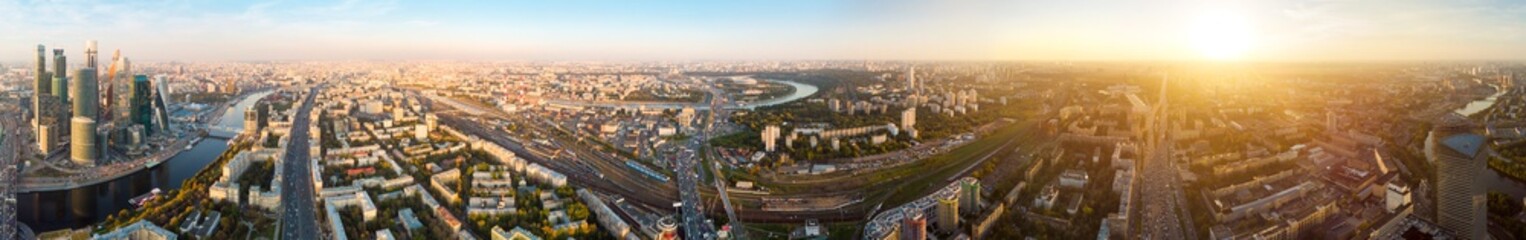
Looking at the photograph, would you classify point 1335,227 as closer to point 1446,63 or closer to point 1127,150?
point 1446,63

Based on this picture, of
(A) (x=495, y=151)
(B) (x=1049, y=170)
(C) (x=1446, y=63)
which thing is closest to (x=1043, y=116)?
(B) (x=1049, y=170)

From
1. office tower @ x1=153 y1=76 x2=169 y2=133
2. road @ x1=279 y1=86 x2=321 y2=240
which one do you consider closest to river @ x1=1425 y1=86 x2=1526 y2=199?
road @ x1=279 y1=86 x2=321 y2=240

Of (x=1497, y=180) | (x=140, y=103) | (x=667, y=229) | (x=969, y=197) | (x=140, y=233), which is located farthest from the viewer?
A: (x=140, y=103)

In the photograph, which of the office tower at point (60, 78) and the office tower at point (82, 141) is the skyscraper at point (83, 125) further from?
the office tower at point (60, 78)

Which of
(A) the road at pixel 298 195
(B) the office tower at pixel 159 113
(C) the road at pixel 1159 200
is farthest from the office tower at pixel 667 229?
(B) the office tower at pixel 159 113

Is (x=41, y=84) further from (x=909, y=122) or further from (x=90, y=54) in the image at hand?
(x=909, y=122)

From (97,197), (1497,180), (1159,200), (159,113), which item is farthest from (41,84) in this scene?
(1497,180)
